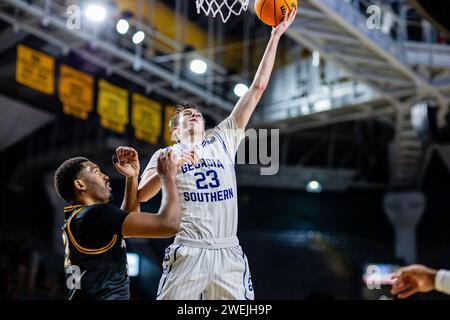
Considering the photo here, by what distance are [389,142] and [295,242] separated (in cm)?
416

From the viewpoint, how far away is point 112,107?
14.7m

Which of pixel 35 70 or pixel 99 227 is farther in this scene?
pixel 35 70

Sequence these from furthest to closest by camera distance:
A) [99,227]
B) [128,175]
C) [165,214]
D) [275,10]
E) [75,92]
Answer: [75,92] → [275,10] → [128,175] → [99,227] → [165,214]

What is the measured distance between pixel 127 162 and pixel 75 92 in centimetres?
987

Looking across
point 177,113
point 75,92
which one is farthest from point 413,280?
point 75,92

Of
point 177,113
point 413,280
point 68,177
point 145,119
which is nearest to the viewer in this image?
point 413,280

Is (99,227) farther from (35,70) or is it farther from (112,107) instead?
(112,107)

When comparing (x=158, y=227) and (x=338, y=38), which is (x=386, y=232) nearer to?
(x=338, y=38)

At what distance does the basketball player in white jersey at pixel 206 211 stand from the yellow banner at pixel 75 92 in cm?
945

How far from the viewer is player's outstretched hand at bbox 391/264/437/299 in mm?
3252

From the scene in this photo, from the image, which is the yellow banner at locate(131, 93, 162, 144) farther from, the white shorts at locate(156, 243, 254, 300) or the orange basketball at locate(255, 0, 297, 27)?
the white shorts at locate(156, 243, 254, 300)

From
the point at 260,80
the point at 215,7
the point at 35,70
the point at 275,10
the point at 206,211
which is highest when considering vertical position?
the point at 35,70

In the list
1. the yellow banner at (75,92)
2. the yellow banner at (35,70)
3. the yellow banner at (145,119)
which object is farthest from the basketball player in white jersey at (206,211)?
the yellow banner at (145,119)

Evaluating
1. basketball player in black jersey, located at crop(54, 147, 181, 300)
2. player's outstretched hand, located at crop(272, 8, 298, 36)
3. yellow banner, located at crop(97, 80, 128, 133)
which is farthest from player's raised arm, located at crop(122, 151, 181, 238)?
yellow banner, located at crop(97, 80, 128, 133)
